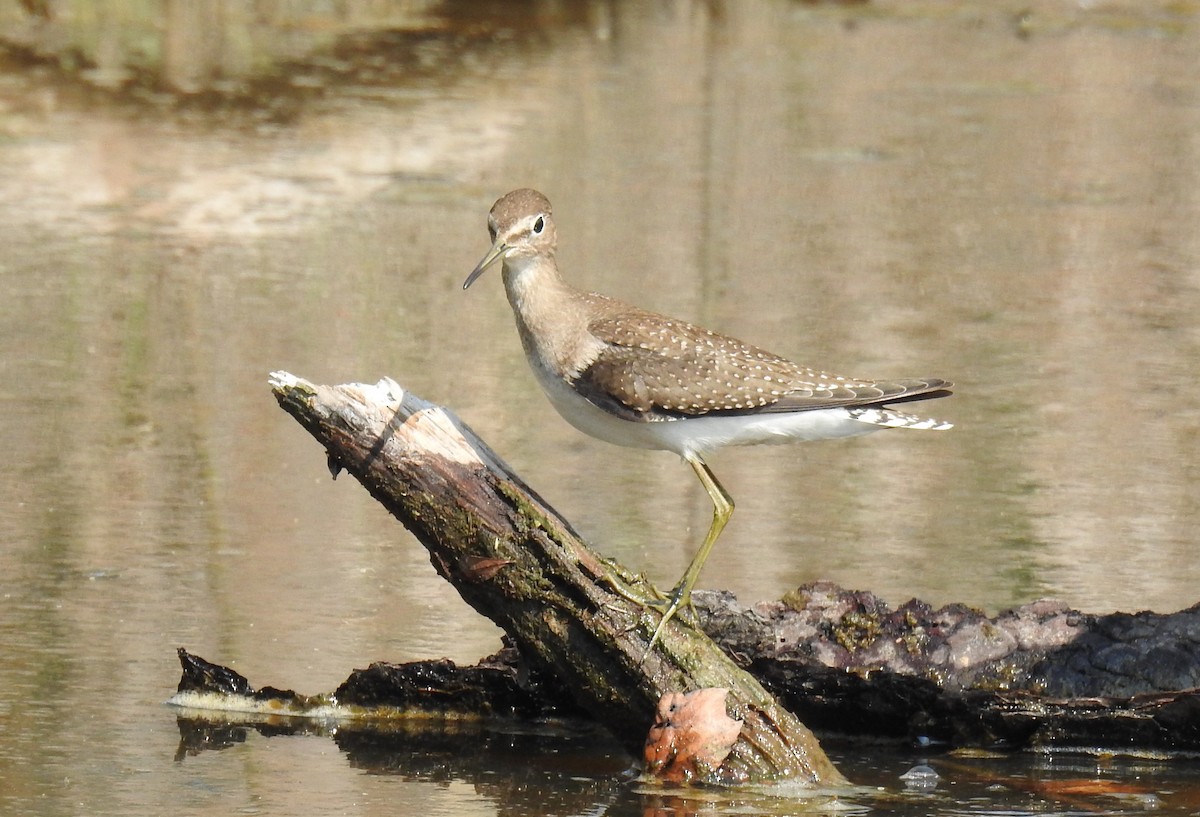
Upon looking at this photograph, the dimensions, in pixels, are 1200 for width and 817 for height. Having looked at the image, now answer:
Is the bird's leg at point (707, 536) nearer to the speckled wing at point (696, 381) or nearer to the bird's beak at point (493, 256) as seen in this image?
the speckled wing at point (696, 381)

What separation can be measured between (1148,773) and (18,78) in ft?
43.0

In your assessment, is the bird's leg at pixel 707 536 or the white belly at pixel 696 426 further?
the white belly at pixel 696 426

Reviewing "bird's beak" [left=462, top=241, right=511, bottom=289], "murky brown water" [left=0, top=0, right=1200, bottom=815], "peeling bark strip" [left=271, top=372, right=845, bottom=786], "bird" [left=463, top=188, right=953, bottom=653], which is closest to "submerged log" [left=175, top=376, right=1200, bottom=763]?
"peeling bark strip" [left=271, top=372, right=845, bottom=786]

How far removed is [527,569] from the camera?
527cm

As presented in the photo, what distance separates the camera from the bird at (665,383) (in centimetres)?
593

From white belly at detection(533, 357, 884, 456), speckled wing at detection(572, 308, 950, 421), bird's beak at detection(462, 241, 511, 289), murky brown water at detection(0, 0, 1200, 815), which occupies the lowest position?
murky brown water at detection(0, 0, 1200, 815)

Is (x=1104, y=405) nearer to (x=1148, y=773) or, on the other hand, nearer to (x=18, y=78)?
(x=1148, y=773)

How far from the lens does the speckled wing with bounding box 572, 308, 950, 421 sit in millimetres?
5898

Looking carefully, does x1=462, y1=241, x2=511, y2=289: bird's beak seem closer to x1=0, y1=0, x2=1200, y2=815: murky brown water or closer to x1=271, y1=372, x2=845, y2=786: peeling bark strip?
x1=271, y1=372, x2=845, y2=786: peeling bark strip

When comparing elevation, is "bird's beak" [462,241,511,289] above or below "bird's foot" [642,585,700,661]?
above

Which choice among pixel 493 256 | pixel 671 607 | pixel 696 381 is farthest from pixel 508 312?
pixel 671 607

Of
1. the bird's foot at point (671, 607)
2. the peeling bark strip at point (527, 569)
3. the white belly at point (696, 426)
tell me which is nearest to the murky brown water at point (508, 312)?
the peeling bark strip at point (527, 569)

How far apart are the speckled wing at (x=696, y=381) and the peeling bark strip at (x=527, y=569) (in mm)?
641

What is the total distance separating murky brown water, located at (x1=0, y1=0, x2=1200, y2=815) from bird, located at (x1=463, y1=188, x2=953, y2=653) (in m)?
0.91
